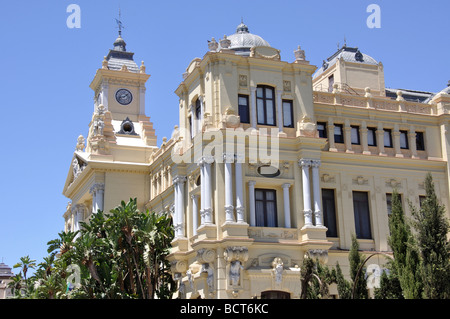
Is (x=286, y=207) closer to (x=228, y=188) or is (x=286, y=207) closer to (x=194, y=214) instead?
(x=228, y=188)

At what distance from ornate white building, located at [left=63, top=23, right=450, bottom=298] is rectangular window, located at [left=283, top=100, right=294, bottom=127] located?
0.21 ft

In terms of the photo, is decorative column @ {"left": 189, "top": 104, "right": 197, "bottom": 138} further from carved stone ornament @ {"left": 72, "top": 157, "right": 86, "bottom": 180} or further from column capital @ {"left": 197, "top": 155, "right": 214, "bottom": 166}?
carved stone ornament @ {"left": 72, "top": 157, "right": 86, "bottom": 180}

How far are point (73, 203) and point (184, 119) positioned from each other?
21.2 m

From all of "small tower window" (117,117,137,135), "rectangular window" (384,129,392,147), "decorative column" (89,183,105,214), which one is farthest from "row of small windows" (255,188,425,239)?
"small tower window" (117,117,137,135)

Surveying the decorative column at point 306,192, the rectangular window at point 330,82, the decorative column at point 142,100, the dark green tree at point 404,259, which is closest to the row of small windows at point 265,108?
the decorative column at point 306,192

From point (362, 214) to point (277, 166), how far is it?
7.09 m

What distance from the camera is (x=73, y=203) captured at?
208 ft

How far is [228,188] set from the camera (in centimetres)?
3931

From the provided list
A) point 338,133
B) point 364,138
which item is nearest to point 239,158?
point 338,133

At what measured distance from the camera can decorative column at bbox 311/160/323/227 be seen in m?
40.7

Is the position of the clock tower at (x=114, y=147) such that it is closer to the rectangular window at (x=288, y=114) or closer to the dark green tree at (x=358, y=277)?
the rectangular window at (x=288, y=114)
